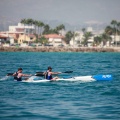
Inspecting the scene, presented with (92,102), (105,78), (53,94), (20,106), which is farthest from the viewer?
(105,78)

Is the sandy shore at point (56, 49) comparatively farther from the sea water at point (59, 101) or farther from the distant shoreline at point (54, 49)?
the sea water at point (59, 101)

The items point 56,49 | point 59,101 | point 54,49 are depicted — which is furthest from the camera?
point 56,49

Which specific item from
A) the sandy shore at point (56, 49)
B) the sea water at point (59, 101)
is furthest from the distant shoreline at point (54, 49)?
the sea water at point (59, 101)

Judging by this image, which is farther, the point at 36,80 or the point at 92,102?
the point at 36,80

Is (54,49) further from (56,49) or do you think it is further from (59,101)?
(59,101)

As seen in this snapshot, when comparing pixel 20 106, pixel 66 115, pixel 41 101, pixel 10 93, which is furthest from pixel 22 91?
pixel 66 115

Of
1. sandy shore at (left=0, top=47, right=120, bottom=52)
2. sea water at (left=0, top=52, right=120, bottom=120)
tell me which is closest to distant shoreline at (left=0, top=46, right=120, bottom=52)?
sandy shore at (left=0, top=47, right=120, bottom=52)

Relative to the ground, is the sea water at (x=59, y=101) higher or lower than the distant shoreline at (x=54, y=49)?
lower

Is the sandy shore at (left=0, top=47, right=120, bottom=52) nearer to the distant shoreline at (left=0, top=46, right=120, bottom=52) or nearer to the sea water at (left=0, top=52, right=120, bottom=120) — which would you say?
the distant shoreline at (left=0, top=46, right=120, bottom=52)

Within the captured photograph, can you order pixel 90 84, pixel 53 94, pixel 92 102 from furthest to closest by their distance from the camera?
pixel 90 84, pixel 53 94, pixel 92 102

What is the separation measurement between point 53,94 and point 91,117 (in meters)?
8.57

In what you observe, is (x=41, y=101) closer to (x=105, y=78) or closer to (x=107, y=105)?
(x=107, y=105)

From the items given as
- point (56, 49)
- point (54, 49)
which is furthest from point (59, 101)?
point (56, 49)

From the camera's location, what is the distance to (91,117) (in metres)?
20.0
